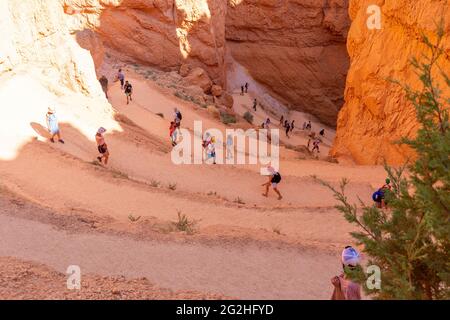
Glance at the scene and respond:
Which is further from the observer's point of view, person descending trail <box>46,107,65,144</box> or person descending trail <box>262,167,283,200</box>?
person descending trail <box>262,167,283,200</box>

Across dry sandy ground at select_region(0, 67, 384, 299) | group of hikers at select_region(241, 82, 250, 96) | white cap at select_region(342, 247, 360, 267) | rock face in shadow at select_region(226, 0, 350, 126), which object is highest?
rock face in shadow at select_region(226, 0, 350, 126)

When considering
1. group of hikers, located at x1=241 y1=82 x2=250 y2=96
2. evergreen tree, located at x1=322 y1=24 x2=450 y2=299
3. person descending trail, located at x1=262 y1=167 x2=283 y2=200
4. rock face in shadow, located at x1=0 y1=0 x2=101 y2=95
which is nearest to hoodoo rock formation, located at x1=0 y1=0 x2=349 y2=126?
rock face in shadow, located at x1=0 y1=0 x2=101 y2=95

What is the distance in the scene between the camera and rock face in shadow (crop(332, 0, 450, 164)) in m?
18.1

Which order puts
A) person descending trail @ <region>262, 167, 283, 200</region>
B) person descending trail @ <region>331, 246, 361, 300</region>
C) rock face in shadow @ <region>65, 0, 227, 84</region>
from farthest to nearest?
rock face in shadow @ <region>65, 0, 227, 84</region>, person descending trail @ <region>262, 167, 283, 200</region>, person descending trail @ <region>331, 246, 361, 300</region>

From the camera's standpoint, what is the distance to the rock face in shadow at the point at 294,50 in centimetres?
4153

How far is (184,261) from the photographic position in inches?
335

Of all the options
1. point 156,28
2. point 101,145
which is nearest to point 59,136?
point 101,145

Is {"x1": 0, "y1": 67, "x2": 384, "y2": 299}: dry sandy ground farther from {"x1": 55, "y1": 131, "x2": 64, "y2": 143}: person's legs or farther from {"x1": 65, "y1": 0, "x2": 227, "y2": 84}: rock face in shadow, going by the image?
{"x1": 65, "y1": 0, "x2": 227, "y2": 84}: rock face in shadow

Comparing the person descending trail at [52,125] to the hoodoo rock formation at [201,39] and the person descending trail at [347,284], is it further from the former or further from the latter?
the person descending trail at [347,284]

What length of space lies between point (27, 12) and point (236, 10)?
26749mm

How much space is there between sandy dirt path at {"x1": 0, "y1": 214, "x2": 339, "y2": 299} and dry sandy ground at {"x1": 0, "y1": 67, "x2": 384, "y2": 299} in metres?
0.02

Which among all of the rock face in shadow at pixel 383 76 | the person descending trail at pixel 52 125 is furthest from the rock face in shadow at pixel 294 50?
the person descending trail at pixel 52 125

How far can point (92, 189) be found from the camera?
12.9m

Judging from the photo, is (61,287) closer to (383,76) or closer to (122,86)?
(383,76)
